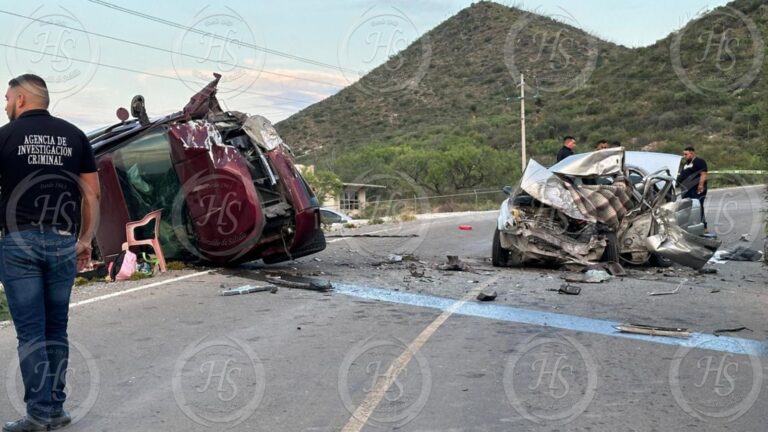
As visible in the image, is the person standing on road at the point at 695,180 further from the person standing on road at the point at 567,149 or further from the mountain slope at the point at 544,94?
the mountain slope at the point at 544,94

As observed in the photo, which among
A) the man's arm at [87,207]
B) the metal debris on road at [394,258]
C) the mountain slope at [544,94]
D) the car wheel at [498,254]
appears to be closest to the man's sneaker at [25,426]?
the man's arm at [87,207]

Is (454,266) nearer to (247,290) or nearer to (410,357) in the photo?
(247,290)

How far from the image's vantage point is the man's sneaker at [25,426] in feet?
14.3

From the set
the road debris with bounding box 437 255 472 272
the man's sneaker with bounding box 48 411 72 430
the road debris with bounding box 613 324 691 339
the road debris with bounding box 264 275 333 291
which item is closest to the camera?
the man's sneaker with bounding box 48 411 72 430

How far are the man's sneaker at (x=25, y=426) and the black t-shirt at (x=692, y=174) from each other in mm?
12978

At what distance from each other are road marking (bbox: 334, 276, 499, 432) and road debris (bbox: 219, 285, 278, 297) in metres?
2.31

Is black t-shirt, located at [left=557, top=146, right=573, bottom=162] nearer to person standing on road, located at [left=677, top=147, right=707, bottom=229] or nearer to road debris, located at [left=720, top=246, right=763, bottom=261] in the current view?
person standing on road, located at [left=677, top=147, right=707, bottom=229]

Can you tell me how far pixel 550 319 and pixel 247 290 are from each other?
360cm

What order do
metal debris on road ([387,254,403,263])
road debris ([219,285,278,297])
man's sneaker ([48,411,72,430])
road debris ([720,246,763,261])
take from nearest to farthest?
man's sneaker ([48,411,72,430])
road debris ([219,285,278,297])
metal debris on road ([387,254,403,263])
road debris ([720,246,763,261])

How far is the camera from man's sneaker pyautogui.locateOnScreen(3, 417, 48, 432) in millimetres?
4367

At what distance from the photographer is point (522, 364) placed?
5.95 metres

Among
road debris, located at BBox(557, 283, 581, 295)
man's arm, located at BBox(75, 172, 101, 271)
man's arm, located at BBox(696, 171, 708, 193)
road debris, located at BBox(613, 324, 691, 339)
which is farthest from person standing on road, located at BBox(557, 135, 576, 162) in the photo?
man's arm, located at BBox(75, 172, 101, 271)

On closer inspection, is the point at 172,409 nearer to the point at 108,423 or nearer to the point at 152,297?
the point at 108,423

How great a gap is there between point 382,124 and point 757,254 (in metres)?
58.6
